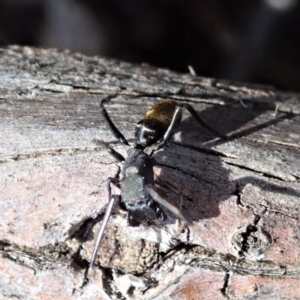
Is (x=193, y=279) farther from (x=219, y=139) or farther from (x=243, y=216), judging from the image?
(x=219, y=139)

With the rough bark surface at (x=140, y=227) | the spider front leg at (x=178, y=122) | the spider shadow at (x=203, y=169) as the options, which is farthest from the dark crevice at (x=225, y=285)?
the spider front leg at (x=178, y=122)

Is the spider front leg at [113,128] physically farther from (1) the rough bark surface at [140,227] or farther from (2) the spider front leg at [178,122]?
(2) the spider front leg at [178,122]

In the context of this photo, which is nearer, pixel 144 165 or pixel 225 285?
pixel 225 285

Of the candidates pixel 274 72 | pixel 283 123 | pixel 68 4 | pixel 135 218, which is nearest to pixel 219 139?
pixel 283 123

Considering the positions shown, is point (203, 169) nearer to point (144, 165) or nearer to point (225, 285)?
point (144, 165)

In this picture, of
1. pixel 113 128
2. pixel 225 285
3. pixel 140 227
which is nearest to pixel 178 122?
pixel 113 128

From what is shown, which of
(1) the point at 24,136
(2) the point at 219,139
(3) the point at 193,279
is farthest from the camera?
(2) the point at 219,139
